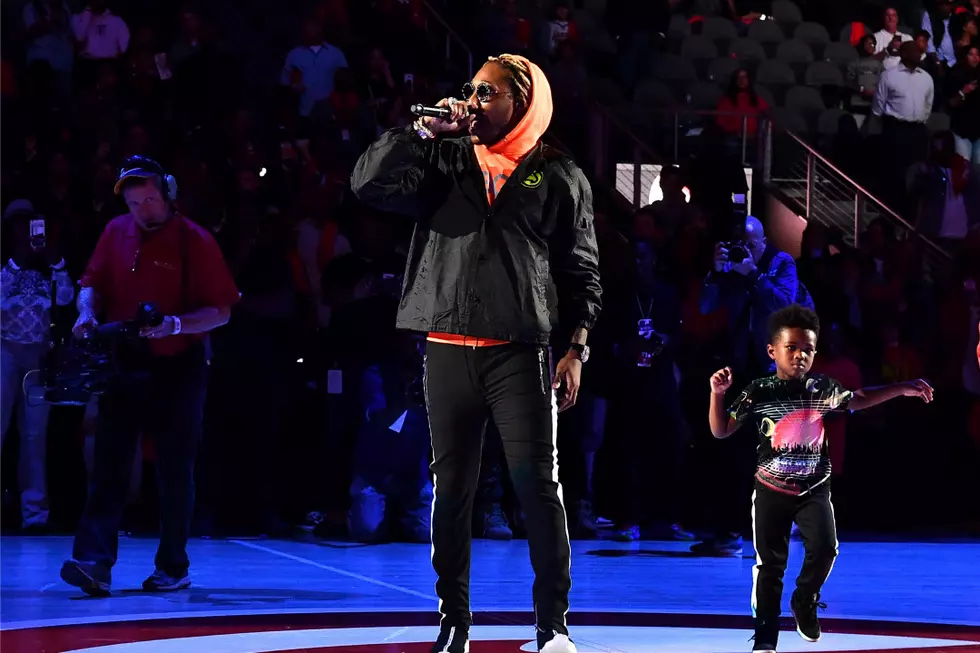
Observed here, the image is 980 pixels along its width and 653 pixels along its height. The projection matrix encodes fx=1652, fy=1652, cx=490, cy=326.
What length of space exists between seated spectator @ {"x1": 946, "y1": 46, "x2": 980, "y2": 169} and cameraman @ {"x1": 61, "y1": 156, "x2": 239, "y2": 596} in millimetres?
10093

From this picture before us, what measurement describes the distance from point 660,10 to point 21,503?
29.9 feet

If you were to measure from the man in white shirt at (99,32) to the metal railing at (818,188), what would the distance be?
6029 mm

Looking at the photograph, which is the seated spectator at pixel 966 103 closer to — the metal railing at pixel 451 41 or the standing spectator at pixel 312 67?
the metal railing at pixel 451 41

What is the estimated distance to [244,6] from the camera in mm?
16312

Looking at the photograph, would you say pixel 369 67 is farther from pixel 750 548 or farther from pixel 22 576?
pixel 22 576

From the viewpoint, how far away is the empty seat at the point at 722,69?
1741 centimetres

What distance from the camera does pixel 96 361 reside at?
7930mm

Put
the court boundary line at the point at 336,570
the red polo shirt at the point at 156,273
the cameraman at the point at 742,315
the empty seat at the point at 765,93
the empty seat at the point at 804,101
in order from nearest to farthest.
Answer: the red polo shirt at the point at 156,273 < the court boundary line at the point at 336,570 < the cameraman at the point at 742,315 < the empty seat at the point at 804,101 < the empty seat at the point at 765,93

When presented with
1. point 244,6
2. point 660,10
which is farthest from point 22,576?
point 660,10

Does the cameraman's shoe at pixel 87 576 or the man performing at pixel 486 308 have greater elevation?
the man performing at pixel 486 308

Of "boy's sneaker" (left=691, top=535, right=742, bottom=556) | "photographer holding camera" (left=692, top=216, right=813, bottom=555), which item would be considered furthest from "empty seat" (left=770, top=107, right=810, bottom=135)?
"boy's sneaker" (left=691, top=535, right=742, bottom=556)

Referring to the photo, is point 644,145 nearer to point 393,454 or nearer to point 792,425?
point 393,454

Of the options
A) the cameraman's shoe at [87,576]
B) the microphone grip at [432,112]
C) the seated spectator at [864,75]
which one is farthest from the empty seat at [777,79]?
the microphone grip at [432,112]

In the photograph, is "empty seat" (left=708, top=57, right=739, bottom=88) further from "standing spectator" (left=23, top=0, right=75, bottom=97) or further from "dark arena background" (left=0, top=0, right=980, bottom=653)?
"standing spectator" (left=23, top=0, right=75, bottom=97)
